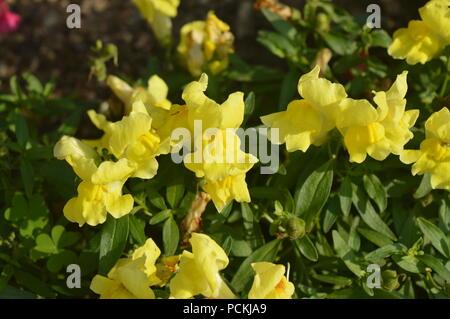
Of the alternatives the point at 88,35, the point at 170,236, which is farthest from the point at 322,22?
the point at 88,35

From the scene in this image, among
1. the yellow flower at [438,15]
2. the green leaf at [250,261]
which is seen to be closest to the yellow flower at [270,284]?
the green leaf at [250,261]

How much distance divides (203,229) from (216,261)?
0.51m

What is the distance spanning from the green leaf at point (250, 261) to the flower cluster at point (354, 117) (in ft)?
1.32

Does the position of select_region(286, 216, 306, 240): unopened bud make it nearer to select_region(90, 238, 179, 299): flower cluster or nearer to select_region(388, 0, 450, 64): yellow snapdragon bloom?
select_region(90, 238, 179, 299): flower cluster

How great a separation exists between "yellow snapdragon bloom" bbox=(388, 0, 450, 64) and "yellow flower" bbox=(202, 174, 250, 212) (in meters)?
0.87

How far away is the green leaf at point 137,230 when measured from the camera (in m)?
2.45

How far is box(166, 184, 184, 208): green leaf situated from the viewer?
2.55m

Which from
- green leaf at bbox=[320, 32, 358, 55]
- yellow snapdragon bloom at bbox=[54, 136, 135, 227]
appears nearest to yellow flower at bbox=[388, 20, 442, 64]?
green leaf at bbox=[320, 32, 358, 55]

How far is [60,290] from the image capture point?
2.62 meters

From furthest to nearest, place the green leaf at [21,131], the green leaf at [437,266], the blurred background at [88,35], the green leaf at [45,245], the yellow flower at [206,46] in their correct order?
the blurred background at [88,35], the yellow flower at [206,46], the green leaf at [21,131], the green leaf at [45,245], the green leaf at [437,266]

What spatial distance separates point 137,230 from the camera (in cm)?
246

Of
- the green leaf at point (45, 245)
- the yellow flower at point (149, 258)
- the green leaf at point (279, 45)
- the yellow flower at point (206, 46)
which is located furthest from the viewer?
the yellow flower at point (206, 46)

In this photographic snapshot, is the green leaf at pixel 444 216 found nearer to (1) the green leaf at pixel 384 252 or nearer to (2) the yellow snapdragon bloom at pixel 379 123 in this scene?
(1) the green leaf at pixel 384 252
